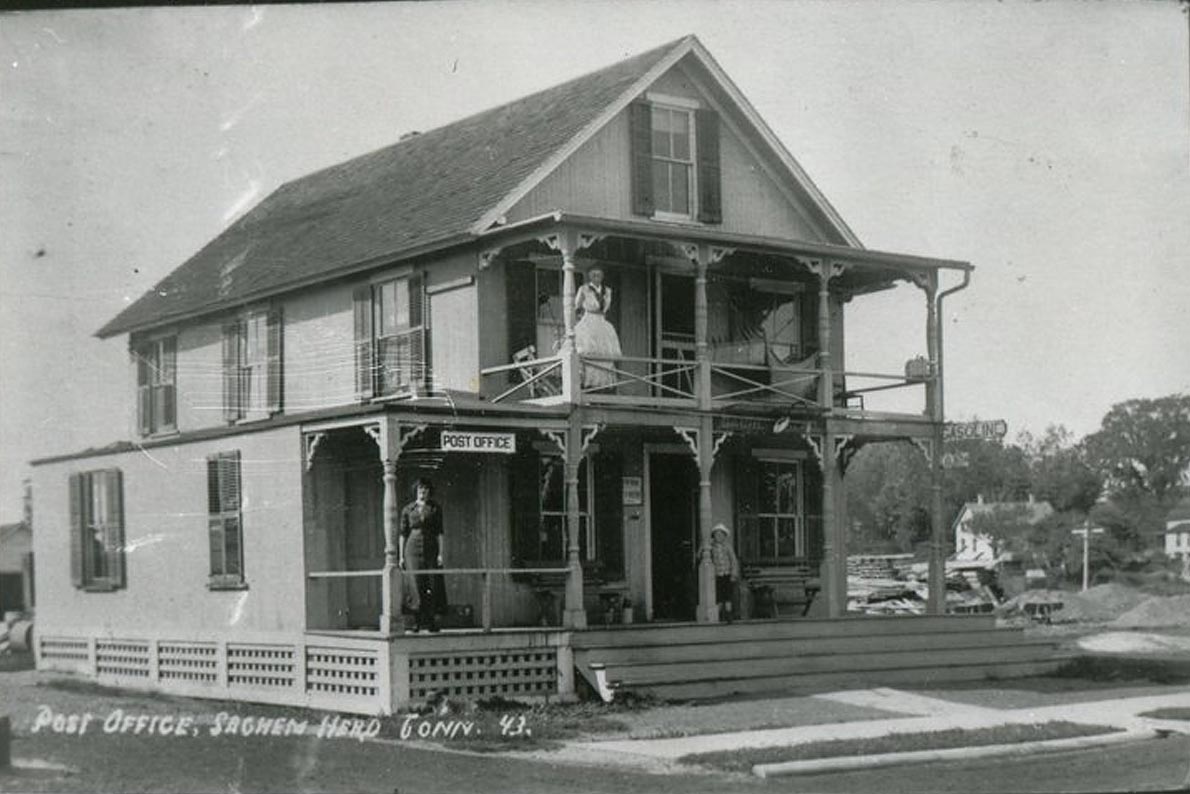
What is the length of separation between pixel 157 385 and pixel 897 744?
17.2 metres

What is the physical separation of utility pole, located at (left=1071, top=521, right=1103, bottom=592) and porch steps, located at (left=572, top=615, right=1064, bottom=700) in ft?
144

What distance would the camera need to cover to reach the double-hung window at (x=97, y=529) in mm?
23500

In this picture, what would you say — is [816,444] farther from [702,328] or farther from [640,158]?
[640,158]

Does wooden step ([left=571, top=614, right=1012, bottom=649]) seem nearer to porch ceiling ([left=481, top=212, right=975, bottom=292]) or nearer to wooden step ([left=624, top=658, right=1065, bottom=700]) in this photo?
wooden step ([left=624, top=658, right=1065, bottom=700])

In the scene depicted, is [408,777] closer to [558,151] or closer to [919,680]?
[919,680]

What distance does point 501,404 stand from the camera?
20672 mm

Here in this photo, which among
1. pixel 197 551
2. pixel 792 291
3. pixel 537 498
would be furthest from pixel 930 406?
pixel 197 551

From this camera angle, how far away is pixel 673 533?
81.4ft

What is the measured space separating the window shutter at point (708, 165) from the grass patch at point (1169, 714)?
32.0ft

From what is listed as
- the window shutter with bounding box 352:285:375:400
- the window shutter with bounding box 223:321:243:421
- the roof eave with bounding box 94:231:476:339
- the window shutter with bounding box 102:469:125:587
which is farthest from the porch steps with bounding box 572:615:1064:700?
the window shutter with bounding box 223:321:243:421

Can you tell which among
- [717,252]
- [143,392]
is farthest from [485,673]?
[143,392]

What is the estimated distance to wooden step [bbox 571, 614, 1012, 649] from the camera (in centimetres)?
2023

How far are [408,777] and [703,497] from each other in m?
9.04

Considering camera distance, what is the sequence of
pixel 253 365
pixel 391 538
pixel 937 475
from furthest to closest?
pixel 253 365 < pixel 937 475 < pixel 391 538
